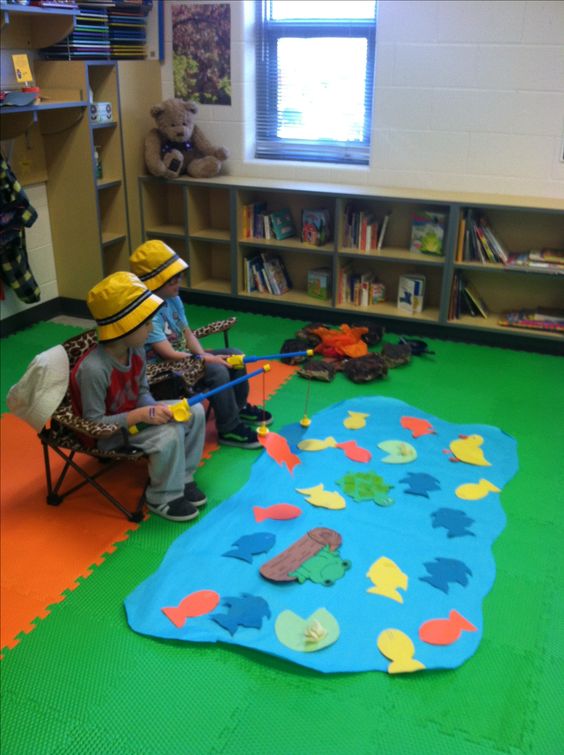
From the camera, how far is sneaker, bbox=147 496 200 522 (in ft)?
9.26

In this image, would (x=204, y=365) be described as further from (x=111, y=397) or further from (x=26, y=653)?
(x=26, y=653)

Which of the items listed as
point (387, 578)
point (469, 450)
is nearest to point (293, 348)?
point (469, 450)

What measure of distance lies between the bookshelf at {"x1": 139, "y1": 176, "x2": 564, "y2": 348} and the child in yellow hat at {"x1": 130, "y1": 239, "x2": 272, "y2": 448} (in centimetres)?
164

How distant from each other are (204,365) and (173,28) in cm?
308

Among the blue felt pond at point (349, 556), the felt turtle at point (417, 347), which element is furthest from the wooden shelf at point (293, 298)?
the blue felt pond at point (349, 556)

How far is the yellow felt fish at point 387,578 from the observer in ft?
7.96

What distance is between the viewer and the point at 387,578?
2.49 metres

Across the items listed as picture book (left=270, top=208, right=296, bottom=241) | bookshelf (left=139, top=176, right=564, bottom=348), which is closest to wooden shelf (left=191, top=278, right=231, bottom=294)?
bookshelf (left=139, top=176, right=564, bottom=348)

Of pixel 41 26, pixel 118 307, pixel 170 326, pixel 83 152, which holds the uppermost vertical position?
pixel 41 26

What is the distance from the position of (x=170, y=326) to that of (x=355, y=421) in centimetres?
106

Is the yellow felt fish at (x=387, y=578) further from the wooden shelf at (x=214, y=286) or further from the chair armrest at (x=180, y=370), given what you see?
the wooden shelf at (x=214, y=286)

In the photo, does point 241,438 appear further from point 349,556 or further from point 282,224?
point 282,224

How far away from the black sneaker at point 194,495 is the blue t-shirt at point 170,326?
690 mm

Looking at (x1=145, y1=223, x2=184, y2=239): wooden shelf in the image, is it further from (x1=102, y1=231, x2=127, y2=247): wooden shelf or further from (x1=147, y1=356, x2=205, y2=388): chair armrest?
(x1=147, y1=356, x2=205, y2=388): chair armrest
